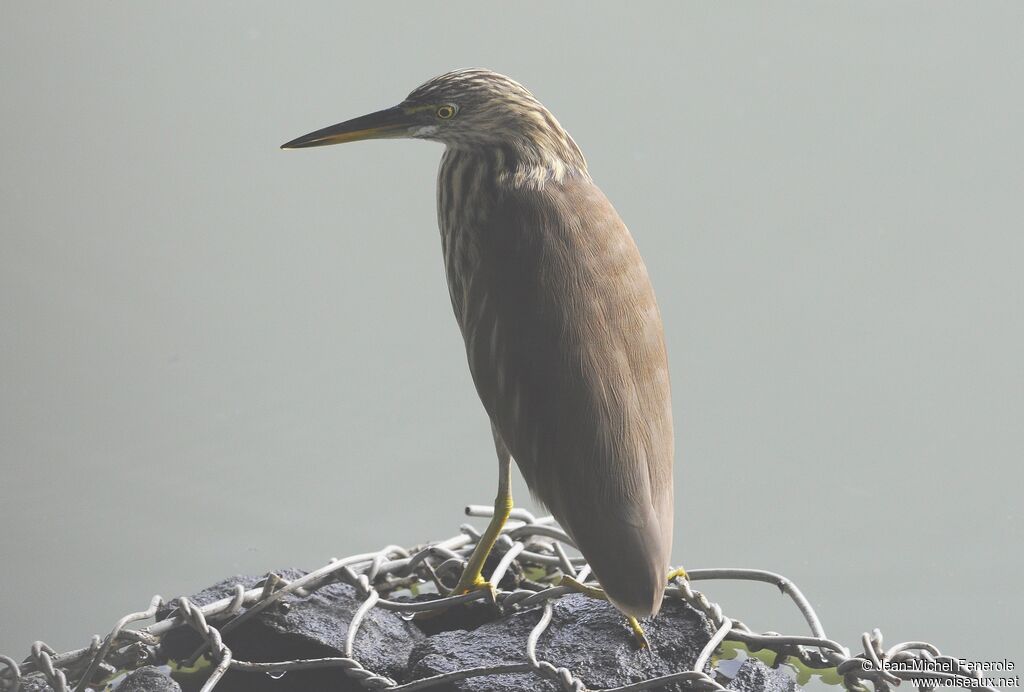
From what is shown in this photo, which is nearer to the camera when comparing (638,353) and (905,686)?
(638,353)

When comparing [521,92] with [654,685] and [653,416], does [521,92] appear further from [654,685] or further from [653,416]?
[654,685]

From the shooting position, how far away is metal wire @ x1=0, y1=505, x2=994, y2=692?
2.54 feet

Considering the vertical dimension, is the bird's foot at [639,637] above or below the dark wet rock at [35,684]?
above

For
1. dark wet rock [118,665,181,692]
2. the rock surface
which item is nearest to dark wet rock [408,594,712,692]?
the rock surface

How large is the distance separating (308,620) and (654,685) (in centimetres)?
32

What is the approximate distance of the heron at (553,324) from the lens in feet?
2.53

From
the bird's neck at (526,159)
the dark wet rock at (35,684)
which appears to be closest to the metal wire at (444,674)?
the dark wet rock at (35,684)

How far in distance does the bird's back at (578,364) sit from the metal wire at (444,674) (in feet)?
0.33

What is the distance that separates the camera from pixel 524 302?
2.70ft

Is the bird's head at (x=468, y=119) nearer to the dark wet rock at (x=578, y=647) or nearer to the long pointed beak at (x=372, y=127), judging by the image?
the long pointed beak at (x=372, y=127)

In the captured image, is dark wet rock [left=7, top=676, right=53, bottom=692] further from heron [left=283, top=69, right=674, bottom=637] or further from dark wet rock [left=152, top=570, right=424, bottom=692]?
heron [left=283, top=69, right=674, bottom=637]

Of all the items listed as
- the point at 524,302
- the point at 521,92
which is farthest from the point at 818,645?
the point at 521,92

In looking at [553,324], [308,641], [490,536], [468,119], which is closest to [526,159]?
[468,119]

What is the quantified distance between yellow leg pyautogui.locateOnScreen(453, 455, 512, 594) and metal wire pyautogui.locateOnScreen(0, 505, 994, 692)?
0.02 meters
